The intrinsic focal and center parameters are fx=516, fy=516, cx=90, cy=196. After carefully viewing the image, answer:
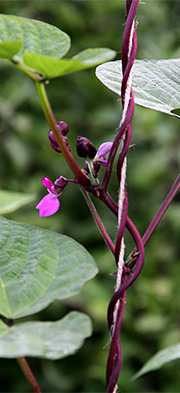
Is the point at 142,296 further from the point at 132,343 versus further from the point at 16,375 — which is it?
the point at 16,375

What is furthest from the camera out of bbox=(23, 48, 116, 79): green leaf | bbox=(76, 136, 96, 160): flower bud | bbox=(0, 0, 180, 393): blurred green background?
bbox=(0, 0, 180, 393): blurred green background

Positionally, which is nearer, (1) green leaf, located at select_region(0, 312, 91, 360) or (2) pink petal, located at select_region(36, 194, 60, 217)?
(1) green leaf, located at select_region(0, 312, 91, 360)

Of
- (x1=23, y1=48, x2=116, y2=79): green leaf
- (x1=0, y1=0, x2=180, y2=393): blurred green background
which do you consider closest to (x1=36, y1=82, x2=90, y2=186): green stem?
(x1=23, y1=48, x2=116, y2=79): green leaf

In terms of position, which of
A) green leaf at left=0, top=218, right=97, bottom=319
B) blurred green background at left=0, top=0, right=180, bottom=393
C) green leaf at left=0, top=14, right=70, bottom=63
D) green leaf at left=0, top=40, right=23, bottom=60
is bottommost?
blurred green background at left=0, top=0, right=180, bottom=393

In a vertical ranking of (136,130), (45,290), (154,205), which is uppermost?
(45,290)

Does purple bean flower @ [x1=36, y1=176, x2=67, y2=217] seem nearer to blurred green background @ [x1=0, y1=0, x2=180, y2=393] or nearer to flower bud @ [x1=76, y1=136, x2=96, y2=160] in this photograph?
flower bud @ [x1=76, y1=136, x2=96, y2=160]

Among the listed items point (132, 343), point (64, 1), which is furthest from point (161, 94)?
point (64, 1)

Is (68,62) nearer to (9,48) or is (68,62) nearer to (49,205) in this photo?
(9,48)
